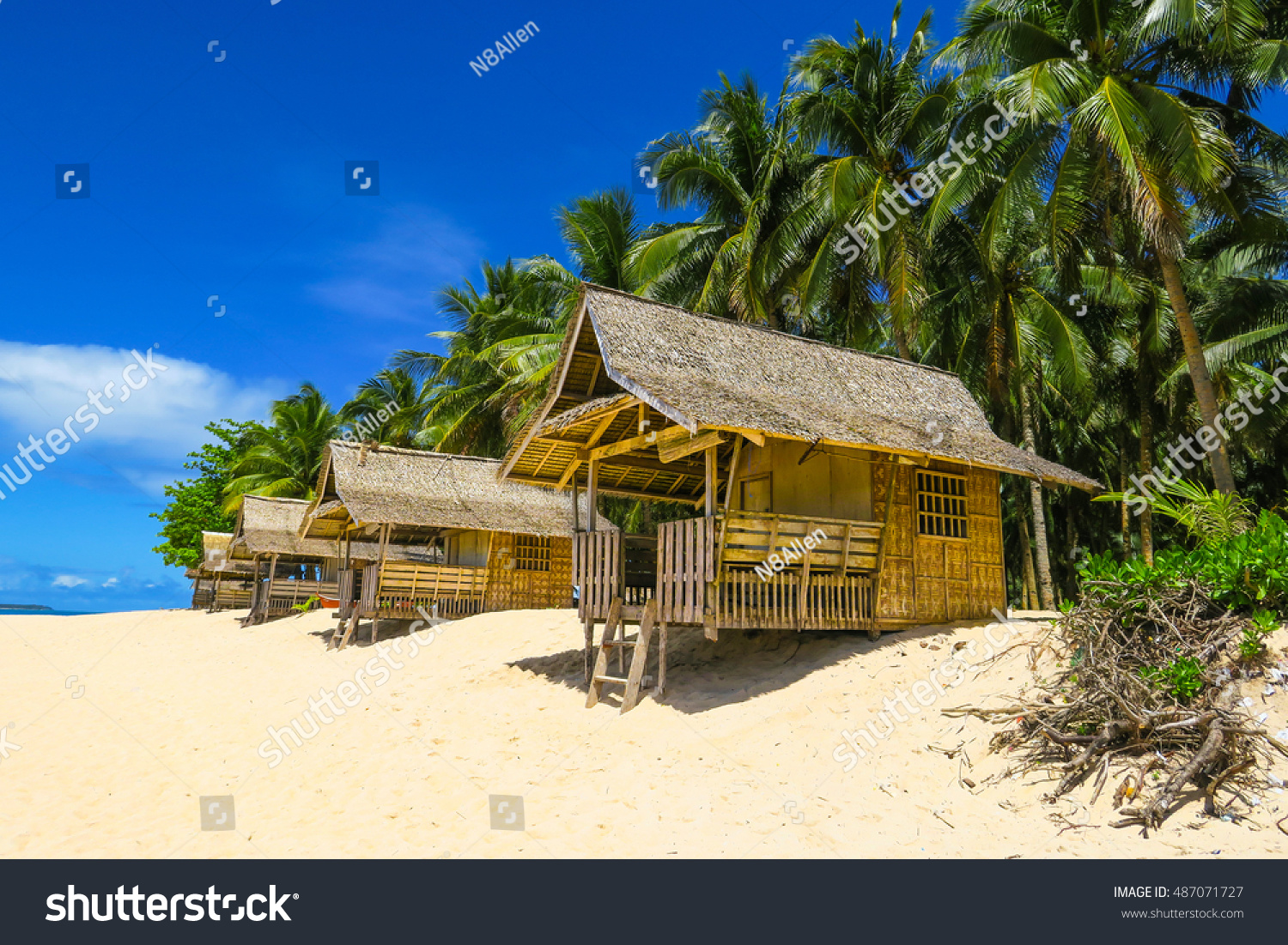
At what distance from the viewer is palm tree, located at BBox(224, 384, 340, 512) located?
121 feet

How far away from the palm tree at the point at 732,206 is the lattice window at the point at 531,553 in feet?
21.4

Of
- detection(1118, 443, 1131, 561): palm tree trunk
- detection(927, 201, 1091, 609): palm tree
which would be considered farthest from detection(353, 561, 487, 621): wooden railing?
detection(1118, 443, 1131, 561): palm tree trunk

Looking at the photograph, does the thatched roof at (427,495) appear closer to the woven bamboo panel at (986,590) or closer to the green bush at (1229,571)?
the woven bamboo panel at (986,590)

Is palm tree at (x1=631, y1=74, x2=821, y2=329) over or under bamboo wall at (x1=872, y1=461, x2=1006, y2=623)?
over

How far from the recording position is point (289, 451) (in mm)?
37281

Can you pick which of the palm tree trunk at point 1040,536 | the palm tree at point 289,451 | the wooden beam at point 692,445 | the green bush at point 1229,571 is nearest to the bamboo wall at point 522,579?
the wooden beam at point 692,445

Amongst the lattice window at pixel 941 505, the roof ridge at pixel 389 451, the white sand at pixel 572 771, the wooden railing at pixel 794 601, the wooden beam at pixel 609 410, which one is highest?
the roof ridge at pixel 389 451

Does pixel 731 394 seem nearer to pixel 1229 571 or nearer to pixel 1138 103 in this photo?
pixel 1229 571

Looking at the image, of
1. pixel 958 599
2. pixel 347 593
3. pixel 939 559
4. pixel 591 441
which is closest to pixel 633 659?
pixel 591 441

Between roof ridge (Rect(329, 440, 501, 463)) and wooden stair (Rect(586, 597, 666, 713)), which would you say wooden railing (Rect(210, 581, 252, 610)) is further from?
wooden stair (Rect(586, 597, 666, 713))

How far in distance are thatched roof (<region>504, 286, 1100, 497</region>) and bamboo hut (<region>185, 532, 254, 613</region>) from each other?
24.0 meters

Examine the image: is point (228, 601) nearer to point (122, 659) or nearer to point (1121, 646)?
point (122, 659)

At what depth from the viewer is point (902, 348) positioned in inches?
748

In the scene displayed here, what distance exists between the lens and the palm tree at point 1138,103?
41.4 ft
